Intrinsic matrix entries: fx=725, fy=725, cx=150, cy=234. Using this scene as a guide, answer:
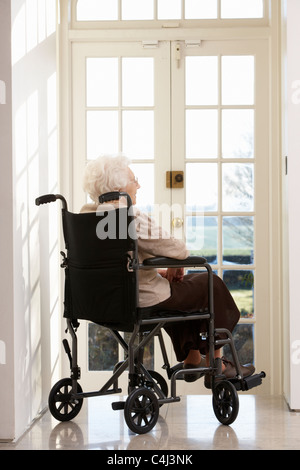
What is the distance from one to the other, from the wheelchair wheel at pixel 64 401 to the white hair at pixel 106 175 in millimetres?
926

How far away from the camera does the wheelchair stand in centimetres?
312

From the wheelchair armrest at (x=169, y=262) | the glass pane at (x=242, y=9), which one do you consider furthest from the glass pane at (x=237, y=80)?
the wheelchair armrest at (x=169, y=262)

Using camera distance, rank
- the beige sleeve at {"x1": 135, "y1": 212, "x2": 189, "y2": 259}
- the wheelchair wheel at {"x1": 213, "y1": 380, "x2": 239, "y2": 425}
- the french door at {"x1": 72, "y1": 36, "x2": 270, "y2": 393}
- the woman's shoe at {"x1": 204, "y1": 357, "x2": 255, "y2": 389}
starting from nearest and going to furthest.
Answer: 1. the beige sleeve at {"x1": 135, "y1": 212, "x2": 189, "y2": 259}
2. the wheelchair wheel at {"x1": 213, "y1": 380, "x2": 239, "y2": 425}
3. the woman's shoe at {"x1": 204, "y1": 357, "x2": 255, "y2": 389}
4. the french door at {"x1": 72, "y1": 36, "x2": 270, "y2": 393}

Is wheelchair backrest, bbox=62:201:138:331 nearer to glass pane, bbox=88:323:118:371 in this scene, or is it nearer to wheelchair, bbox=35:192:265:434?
wheelchair, bbox=35:192:265:434

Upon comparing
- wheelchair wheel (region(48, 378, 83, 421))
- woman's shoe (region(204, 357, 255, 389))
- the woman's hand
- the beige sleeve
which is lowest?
wheelchair wheel (region(48, 378, 83, 421))

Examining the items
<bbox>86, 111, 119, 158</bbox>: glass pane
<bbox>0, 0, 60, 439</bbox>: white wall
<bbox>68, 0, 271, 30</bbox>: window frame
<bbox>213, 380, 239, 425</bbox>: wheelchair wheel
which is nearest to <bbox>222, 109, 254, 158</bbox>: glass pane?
<bbox>68, 0, 271, 30</bbox>: window frame

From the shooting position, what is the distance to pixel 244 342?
4371 mm

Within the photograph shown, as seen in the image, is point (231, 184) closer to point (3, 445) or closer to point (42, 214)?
point (42, 214)

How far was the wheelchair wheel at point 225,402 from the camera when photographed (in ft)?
10.9

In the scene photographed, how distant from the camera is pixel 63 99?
4.40 metres

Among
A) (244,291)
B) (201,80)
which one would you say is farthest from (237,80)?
(244,291)

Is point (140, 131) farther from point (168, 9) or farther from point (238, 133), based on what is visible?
point (168, 9)

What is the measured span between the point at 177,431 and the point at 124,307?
66 cm
